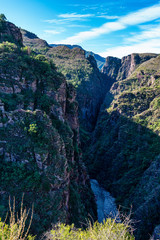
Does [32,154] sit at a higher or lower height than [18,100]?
lower

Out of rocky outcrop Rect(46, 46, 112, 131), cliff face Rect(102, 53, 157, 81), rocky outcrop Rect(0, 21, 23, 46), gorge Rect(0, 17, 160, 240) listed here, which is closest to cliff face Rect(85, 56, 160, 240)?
gorge Rect(0, 17, 160, 240)

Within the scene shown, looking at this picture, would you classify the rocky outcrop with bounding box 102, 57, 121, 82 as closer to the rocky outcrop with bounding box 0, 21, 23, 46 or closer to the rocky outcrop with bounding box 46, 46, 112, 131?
the rocky outcrop with bounding box 46, 46, 112, 131

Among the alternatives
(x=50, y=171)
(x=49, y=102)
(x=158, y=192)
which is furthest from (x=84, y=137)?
(x=50, y=171)

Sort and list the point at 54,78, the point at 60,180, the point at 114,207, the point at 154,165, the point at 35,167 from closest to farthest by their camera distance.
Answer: the point at 35,167 < the point at 60,180 < the point at 54,78 < the point at 154,165 < the point at 114,207

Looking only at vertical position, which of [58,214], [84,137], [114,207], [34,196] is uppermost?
[34,196]

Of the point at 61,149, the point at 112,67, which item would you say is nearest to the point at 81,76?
the point at 112,67

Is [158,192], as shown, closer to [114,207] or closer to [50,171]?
[114,207]

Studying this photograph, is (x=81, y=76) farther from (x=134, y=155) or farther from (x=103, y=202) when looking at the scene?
(x=103, y=202)
